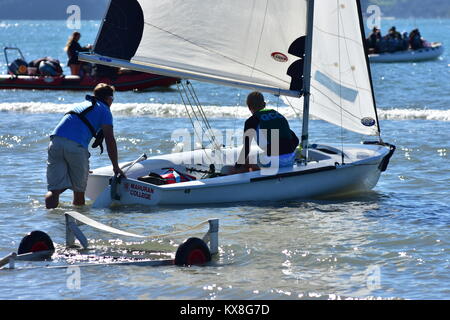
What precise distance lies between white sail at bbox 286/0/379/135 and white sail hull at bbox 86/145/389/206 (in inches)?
19.2

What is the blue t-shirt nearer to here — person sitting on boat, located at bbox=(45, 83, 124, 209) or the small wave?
person sitting on boat, located at bbox=(45, 83, 124, 209)

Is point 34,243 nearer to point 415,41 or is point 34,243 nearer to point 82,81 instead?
point 82,81

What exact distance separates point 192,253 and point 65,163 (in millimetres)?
2545

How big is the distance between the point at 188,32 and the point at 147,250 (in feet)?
10.7

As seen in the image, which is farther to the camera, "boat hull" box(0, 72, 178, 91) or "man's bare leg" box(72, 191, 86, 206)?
"boat hull" box(0, 72, 178, 91)

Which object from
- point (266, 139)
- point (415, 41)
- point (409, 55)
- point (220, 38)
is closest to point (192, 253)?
point (266, 139)

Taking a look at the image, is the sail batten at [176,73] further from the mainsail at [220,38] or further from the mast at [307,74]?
the mast at [307,74]

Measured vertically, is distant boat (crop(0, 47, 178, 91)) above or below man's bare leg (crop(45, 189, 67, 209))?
above

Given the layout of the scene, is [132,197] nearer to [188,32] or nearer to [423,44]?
[188,32]

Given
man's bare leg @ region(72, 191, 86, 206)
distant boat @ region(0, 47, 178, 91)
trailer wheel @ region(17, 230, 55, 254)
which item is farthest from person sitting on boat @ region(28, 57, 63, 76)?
trailer wheel @ region(17, 230, 55, 254)

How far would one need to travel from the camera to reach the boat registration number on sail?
9.76 meters

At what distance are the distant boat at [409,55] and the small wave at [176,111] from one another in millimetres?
15294

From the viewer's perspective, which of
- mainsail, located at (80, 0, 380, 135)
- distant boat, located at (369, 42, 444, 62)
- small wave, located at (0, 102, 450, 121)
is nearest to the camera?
mainsail, located at (80, 0, 380, 135)
